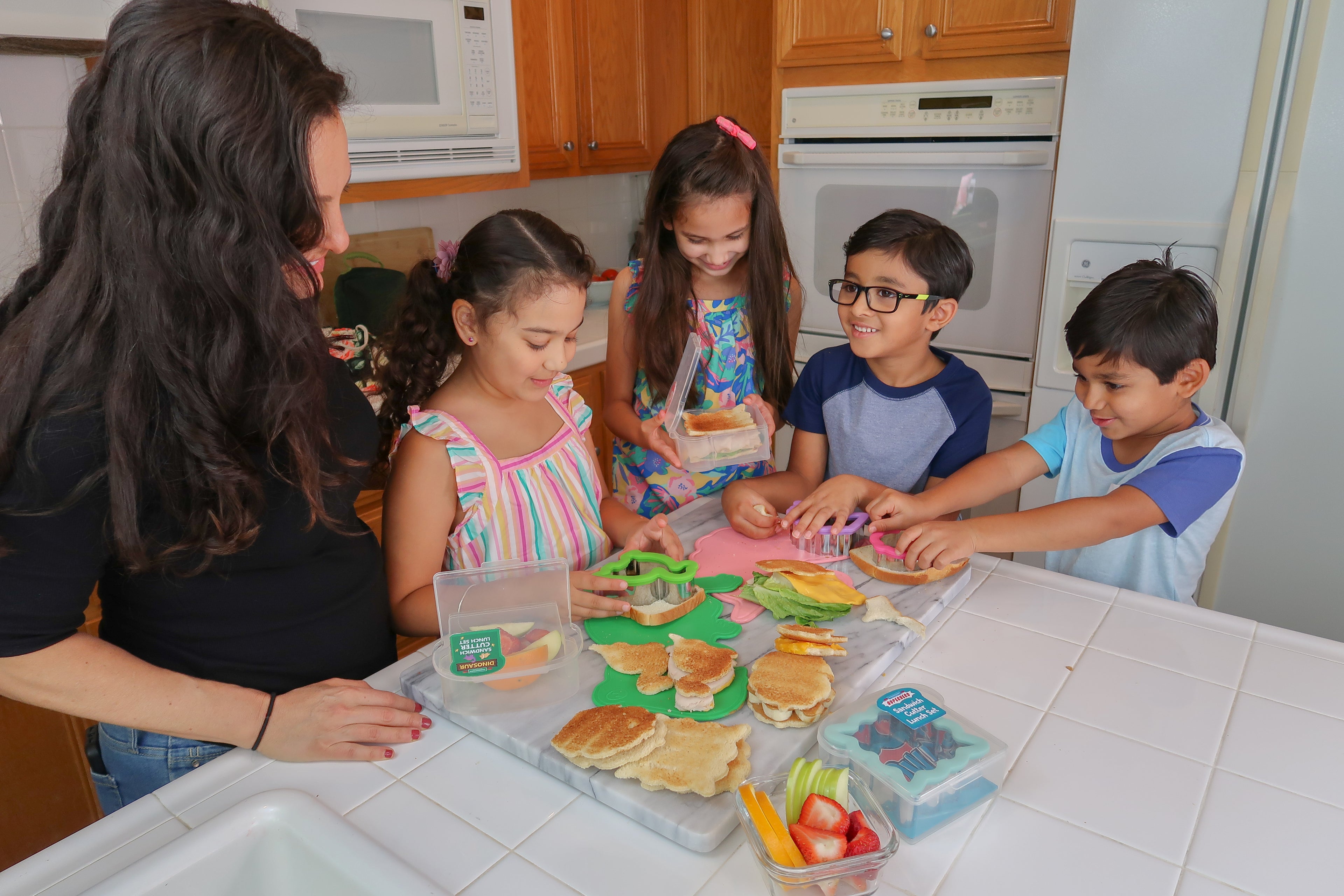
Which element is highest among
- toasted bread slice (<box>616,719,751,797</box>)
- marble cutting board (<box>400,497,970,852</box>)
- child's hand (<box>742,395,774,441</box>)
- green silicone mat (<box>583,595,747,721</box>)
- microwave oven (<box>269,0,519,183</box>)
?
microwave oven (<box>269,0,519,183</box>)

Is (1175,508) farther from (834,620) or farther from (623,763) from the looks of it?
(623,763)

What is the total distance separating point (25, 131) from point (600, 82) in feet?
5.37

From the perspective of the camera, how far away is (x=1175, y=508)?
3.92ft

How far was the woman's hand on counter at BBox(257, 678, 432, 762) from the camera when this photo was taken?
85cm

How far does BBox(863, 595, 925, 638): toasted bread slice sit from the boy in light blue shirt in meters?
0.12

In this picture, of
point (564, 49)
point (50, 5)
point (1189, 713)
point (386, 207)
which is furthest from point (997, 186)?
point (50, 5)

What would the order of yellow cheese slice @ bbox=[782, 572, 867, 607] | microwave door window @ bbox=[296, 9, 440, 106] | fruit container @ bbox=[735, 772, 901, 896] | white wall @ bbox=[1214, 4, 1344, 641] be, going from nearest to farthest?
fruit container @ bbox=[735, 772, 901, 896] < yellow cheese slice @ bbox=[782, 572, 867, 607] < white wall @ bbox=[1214, 4, 1344, 641] < microwave door window @ bbox=[296, 9, 440, 106]

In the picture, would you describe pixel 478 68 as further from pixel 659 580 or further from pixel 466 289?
pixel 659 580

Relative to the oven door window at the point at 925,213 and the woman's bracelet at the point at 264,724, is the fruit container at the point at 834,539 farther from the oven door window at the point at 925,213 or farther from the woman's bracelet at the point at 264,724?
the oven door window at the point at 925,213

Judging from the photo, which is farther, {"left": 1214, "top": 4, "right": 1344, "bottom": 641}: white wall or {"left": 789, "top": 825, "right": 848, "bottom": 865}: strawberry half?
{"left": 1214, "top": 4, "right": 1344, "bottom": 641}: white wall

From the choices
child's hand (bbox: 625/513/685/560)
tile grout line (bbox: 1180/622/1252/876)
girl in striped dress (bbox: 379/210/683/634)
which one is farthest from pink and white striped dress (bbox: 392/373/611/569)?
tile grout line (bbox: 1180/622/1252/876)

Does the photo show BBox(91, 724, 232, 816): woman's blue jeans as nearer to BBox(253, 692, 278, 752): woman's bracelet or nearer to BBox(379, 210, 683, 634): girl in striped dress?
BBox(253, 692, 278, 752): woman's bracelet

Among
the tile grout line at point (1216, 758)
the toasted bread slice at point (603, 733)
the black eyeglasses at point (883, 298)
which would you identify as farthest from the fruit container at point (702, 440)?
the tile grout line at point (1216, 758)

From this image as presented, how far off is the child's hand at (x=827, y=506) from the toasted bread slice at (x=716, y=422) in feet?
0.53
